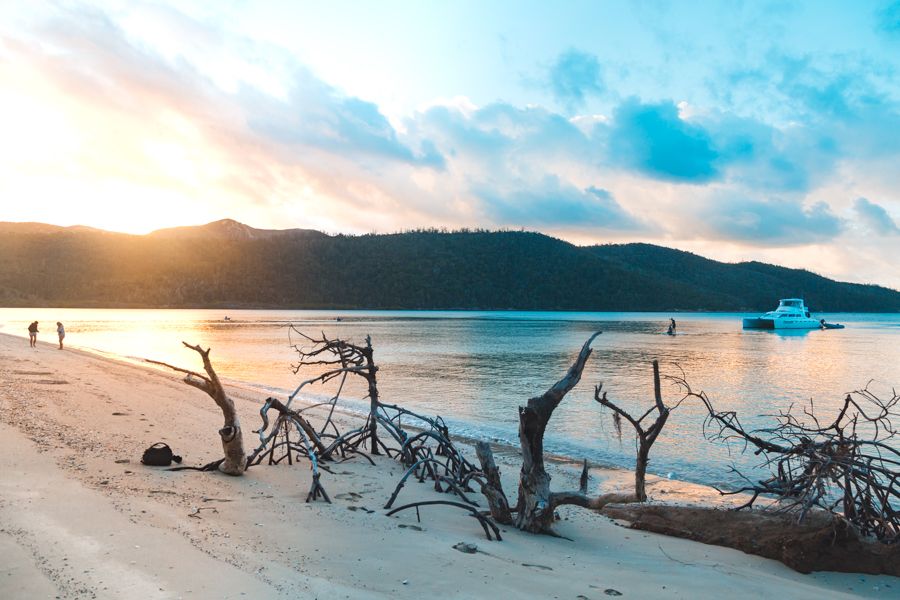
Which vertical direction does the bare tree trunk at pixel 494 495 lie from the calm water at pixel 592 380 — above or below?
above

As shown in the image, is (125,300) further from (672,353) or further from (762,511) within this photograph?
(762,511)

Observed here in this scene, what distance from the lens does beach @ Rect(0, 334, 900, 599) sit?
14.1ft

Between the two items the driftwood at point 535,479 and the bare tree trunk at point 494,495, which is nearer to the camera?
the driftwood at point 535,479

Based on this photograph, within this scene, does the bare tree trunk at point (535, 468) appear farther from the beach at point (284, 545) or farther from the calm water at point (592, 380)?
the calm water at point (592, 380)

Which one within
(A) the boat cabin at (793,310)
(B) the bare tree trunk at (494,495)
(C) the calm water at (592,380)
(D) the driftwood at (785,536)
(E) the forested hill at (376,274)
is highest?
(E) the forested hill at (376,274)

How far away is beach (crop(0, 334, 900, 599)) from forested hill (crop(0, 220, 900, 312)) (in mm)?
142944

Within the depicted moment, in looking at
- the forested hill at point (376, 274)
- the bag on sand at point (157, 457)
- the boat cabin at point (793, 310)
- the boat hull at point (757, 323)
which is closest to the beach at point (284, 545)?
the bag on sand at point (157, 457)

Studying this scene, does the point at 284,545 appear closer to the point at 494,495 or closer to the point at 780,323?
the point at 494,495

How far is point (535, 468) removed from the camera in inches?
259

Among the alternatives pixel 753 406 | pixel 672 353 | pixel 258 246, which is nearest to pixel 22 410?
pixel 753 406

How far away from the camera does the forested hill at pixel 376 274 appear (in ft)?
442

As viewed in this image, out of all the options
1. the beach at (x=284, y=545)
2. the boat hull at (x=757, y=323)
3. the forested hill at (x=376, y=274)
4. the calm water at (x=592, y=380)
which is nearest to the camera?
the beach at (x=284, y=545)

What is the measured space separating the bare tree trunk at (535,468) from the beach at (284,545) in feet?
0.77

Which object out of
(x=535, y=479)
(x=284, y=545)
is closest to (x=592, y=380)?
(x=535, y=479)
